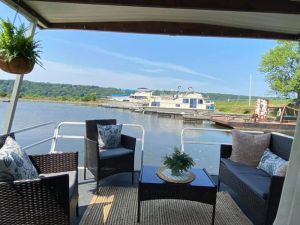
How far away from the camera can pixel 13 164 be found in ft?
6.18

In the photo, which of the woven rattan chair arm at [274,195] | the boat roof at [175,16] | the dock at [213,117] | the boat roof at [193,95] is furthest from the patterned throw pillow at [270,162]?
the boat roof at [193,95]

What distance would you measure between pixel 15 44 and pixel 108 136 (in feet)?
5.77

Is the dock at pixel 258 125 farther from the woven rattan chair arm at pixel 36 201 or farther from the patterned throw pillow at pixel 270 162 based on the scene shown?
the woven rattan chair arm at pixel 36 201

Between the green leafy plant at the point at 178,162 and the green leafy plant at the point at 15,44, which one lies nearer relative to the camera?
the green leafy plant at the point at 15,44

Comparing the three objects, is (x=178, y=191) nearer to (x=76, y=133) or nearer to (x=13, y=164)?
(x=13, y=164)

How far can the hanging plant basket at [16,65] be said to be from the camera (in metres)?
2.38

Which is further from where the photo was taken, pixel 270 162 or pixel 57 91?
pixel 57 91

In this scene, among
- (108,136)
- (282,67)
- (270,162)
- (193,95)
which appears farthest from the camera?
(193,95)

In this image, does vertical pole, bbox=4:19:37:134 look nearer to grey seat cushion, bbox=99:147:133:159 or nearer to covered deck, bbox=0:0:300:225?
covered deck, bbox=0:0:300:225

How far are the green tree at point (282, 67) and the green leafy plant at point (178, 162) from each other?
17886 millimetres

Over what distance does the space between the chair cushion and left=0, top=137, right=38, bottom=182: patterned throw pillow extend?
2445 mm

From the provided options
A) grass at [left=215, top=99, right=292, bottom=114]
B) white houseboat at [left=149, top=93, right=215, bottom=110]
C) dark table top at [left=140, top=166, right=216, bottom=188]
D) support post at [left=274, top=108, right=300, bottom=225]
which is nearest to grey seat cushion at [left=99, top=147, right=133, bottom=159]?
dark table top at [left=140, top=166, right=216, bottom=188]

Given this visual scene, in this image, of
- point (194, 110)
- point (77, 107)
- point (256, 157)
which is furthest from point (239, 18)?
point (194, 110)

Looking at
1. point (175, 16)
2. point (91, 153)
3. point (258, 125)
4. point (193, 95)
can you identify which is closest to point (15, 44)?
point (91, 153)
